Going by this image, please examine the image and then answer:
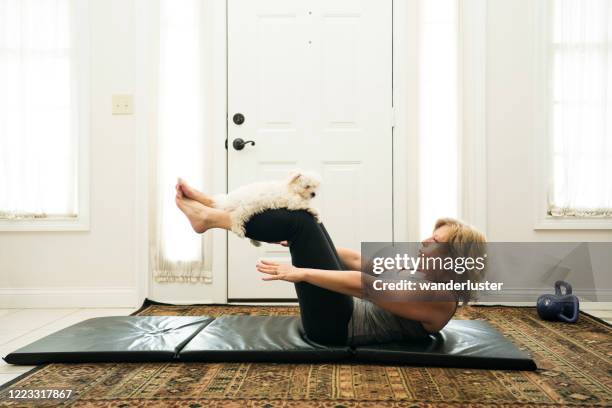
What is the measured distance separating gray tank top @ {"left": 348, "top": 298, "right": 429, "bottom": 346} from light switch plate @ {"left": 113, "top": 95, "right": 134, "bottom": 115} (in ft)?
6.82

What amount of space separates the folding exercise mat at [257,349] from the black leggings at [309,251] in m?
0.13

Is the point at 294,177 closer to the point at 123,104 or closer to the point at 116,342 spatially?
the point at 116,342

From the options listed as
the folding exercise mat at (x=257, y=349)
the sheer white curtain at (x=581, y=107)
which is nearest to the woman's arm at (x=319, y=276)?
the folding exercise mat at (x=257, y=349)

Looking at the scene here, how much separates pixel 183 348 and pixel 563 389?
4.38 feet

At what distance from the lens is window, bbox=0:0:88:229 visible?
3350 millimetres

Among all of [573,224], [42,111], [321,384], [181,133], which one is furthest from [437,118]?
[42,111]

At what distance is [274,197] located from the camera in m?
1.95

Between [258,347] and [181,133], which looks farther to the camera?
[181,133]

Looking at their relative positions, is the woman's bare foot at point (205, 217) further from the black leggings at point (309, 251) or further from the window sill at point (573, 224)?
the window sill at point (573, 224)

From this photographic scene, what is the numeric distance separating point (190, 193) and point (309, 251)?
553 mm

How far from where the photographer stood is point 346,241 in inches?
134

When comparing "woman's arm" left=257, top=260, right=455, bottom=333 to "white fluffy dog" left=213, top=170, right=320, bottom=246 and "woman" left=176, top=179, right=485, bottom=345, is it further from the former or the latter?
"white fluffy dog" left=213, top=170, right=320, bottom=246

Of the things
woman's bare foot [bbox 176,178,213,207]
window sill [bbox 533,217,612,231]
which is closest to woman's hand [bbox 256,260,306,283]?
woman's bare foot [bbox 176,178,213,207]

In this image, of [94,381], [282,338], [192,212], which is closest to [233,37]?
[192,212]
